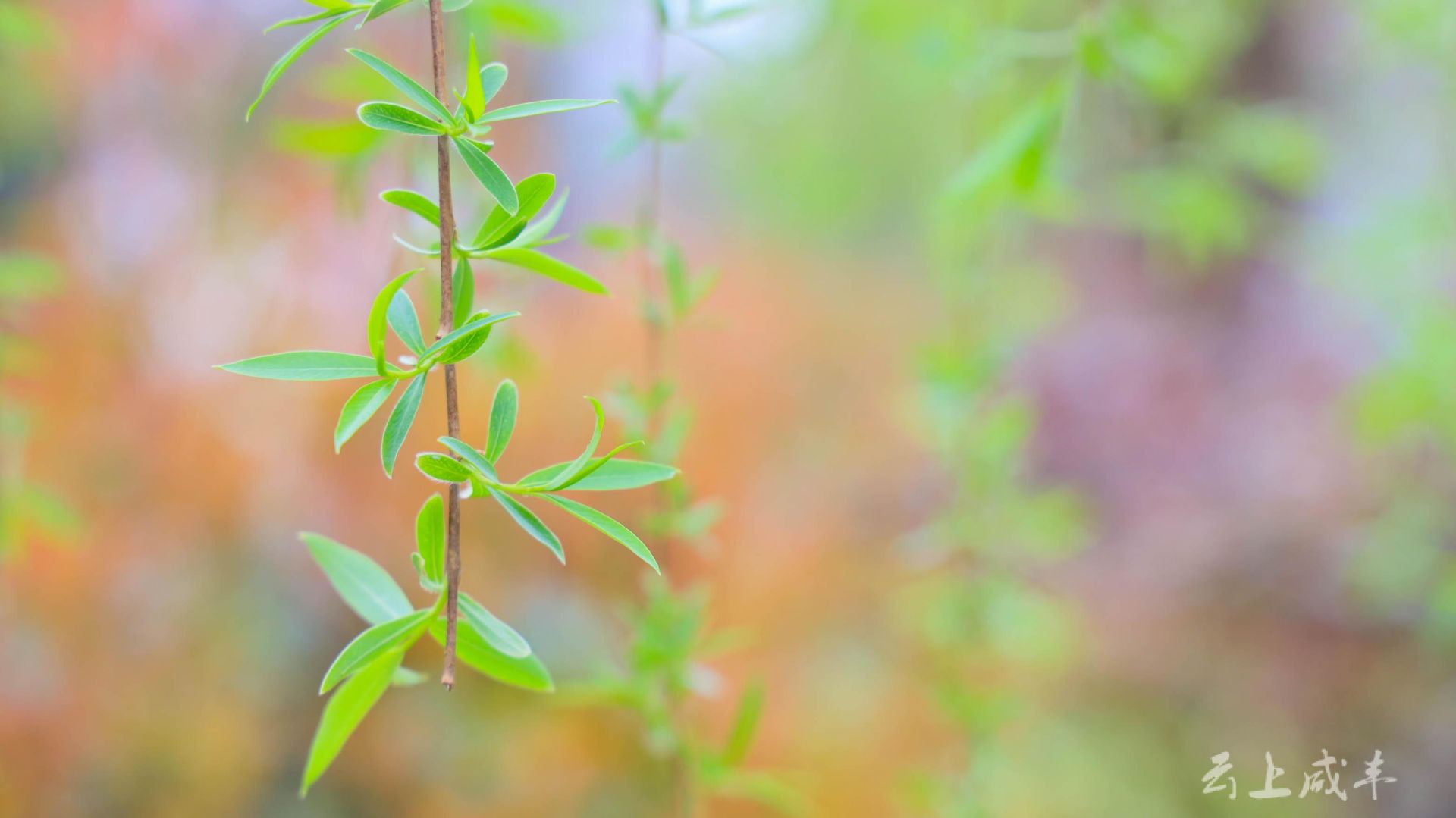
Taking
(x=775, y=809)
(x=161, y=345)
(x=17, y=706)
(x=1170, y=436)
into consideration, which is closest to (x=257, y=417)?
(x=161, y=345)

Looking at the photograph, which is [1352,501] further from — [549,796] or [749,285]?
[549,796]

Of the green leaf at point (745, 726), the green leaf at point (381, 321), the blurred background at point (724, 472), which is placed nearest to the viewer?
the green leaf at point (381, 321)

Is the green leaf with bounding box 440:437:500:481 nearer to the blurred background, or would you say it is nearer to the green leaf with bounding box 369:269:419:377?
the green leaf with bounding box 369:269:419:377

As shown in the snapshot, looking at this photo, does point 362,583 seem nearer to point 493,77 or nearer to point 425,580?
point 425,580

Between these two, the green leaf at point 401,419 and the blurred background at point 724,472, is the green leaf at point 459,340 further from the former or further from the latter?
the blurred background at point 724,472

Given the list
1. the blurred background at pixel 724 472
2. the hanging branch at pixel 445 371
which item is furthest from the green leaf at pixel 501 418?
the blurred background at pixel 724 472

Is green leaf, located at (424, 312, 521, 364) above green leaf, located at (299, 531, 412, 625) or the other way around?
above

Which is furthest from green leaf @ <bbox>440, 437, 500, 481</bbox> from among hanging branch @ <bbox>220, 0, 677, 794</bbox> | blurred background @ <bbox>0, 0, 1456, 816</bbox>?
blurred background @ <bbox>0, 0, 1456, 816</bbox>
